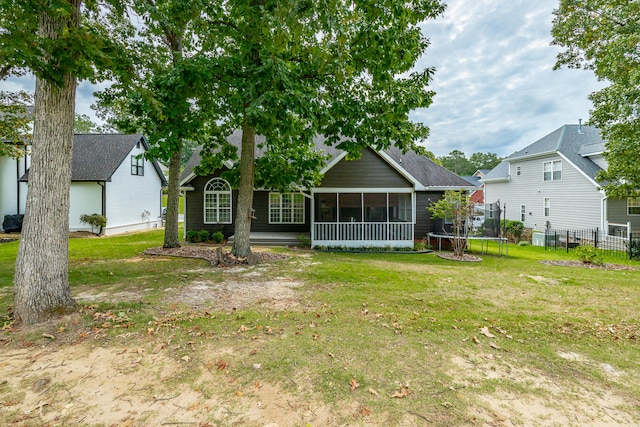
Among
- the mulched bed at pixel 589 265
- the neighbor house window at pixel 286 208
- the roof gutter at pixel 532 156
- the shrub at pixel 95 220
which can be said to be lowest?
the mulched bed at pixel 589 265

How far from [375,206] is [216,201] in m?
8.02

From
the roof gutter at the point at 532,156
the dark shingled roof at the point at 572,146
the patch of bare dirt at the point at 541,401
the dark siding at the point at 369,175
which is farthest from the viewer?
the roof gutter at the point at 532,156

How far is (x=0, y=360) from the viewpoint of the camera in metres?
3.31

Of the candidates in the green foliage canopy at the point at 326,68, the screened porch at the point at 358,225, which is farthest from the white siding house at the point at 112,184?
the green foliage canopy at the point at 326,68

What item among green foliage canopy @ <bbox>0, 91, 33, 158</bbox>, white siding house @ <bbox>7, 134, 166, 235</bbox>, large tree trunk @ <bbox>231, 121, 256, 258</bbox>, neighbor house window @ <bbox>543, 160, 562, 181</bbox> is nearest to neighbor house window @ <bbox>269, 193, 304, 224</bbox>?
large tree trunk @ <bbox>231, 121, 256, 258</bbox>

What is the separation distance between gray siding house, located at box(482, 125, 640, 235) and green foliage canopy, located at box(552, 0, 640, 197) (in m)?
4.16

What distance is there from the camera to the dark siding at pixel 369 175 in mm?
13359

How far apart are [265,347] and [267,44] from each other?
21.5ft

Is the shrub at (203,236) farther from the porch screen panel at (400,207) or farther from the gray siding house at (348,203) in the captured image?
the porch screen panel at (400,207)

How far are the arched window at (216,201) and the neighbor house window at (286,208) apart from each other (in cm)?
222

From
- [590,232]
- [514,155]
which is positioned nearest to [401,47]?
[590,232]

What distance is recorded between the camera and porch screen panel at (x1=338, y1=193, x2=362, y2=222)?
1430 centimetres

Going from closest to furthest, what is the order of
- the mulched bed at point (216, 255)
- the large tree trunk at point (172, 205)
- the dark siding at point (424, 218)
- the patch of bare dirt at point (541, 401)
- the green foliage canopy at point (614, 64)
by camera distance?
1. the patch of bare dirt at point (541, 401)
2. the mulched bed at point (216, 255)
3. the green foliage canopy at point (614, 64)
4. the large tree trunk at point (172, 205)
5. the dark siding at point (424, 218)

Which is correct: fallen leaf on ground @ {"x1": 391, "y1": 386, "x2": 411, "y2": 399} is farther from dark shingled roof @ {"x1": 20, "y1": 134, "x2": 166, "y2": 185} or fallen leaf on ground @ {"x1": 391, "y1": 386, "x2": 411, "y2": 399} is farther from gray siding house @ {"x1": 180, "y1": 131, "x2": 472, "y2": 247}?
dark shingled roof @ {"x1": 20, "y1": 134, "x2": 166, "y2": 185}
